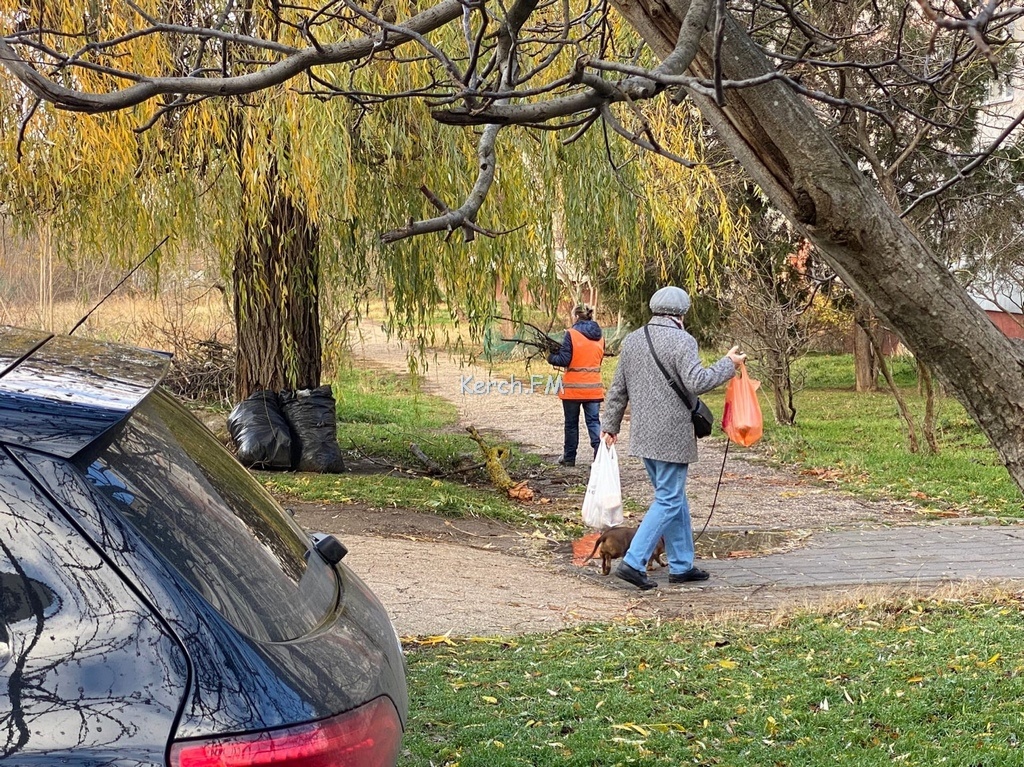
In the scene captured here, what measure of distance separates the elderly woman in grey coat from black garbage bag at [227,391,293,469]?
15.0ft

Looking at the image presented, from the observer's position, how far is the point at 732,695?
17.0 feet

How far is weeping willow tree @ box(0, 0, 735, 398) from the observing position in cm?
960

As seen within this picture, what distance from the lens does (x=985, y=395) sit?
3.74 meters

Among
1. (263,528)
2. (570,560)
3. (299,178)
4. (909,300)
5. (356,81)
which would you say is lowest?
(570,560)

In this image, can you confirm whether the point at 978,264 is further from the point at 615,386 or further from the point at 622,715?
the point at 622,715

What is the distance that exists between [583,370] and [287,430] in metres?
4.05

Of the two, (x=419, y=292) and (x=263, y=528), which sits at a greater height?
(x=419, y=292)

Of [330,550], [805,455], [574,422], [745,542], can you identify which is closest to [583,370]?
[574,422]

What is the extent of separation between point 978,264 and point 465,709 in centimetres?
1508

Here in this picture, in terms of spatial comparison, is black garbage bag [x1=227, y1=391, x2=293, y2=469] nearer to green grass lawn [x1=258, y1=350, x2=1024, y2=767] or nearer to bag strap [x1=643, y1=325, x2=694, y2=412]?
bag strap [x1=643, y1=325, x2=694, y2=412]

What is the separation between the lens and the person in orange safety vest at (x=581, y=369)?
14078 millimetres

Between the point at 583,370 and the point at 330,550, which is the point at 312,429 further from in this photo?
the point at 330,550

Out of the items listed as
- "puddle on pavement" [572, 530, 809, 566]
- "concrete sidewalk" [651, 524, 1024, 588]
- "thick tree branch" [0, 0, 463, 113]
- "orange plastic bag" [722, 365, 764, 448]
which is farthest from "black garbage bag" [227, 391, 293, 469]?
"thick tree branch" [0, 0, 463, 113]

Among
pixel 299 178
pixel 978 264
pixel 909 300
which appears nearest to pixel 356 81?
pixel 299 178
